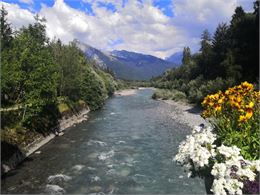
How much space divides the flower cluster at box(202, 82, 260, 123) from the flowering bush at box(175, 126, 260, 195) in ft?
7.25

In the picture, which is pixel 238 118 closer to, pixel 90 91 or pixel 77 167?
pixel 77 167

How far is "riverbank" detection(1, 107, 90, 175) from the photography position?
2656cm

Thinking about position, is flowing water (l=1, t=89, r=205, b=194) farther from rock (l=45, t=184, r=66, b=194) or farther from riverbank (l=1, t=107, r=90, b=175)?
riverbank (l=1, t=107, r=90, b=175)

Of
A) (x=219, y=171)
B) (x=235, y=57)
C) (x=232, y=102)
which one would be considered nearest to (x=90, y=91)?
(x=235, y=57)

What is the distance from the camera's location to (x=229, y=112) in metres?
12.0

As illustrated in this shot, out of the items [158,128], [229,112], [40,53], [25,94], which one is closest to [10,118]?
[25,94]

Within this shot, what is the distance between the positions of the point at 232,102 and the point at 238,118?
64cm

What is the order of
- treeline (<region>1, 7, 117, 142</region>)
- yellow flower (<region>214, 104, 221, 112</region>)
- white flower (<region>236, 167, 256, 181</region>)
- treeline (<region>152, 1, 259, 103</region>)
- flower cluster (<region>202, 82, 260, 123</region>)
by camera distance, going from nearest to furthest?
white flower (<region>236, 167, 256, 181</region>)
flower cluster (<region>202, 82, 260, 123</region>)
yellow flower (<region>214, 104, 221, 112</region>)
treeline (<region>1, 7, 117, 142</region>)
treeline (<region>152, 1, 259, 103</region>)

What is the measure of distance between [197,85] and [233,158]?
227 ft

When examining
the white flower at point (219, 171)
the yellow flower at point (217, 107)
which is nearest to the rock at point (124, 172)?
the yellow flower at point (217, 107)

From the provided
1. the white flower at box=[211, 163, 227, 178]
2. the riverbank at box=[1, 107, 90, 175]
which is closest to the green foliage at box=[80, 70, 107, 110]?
the riverbank at box=[1, 107, 90, 175]

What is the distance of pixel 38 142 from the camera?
34.5 m

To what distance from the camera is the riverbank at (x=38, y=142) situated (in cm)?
2656

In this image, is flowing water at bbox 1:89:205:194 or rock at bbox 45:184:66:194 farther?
flowing water at bbox 1:89:205:194
